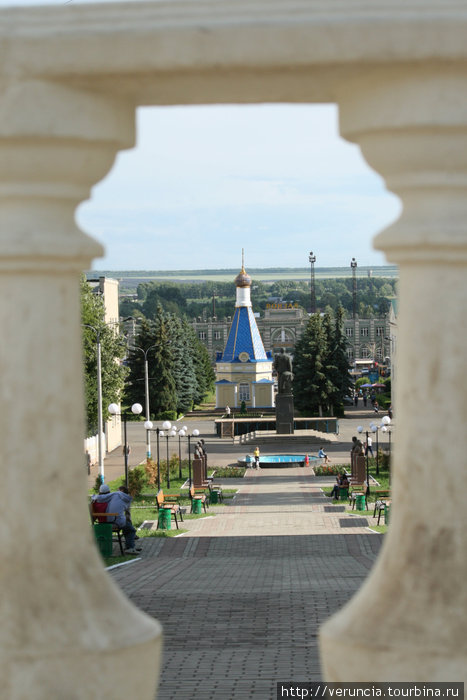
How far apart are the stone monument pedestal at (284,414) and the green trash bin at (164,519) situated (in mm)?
28513

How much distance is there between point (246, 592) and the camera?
34.9 feet

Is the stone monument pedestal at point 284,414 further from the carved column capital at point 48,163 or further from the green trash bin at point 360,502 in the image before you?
the carved column capital at point 48,163

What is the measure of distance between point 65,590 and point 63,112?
48.5 inches

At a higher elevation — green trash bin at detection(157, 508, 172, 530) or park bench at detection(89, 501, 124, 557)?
park bench at detection(89, 501, 124, 557)

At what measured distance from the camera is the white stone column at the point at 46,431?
103 inches

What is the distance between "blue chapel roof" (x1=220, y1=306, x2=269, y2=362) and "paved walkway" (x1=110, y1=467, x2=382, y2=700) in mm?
40544

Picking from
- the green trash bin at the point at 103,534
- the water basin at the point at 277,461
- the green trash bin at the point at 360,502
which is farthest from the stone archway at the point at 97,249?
the water basin at the point at 277,461

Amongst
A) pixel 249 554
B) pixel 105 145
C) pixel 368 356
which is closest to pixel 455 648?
pixel 105 145

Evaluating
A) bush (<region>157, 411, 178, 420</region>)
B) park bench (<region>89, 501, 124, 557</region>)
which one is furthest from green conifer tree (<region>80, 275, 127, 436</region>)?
bush (<region>157, 411, 178, 420</region>)

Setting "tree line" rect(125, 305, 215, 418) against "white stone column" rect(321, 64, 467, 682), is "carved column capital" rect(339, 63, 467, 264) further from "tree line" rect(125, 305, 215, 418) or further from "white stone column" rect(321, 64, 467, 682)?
"tree line" rect(125, 305, 215, 418)

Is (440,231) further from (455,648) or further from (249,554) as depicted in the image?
(249,554)

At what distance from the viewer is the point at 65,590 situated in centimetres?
264

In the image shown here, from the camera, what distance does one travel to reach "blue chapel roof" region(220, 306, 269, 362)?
65000 mm

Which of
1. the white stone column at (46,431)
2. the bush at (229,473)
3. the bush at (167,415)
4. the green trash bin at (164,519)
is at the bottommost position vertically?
the bush at (229,473)
